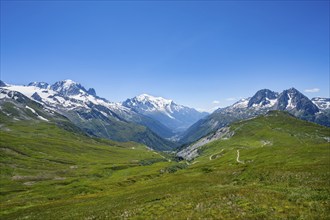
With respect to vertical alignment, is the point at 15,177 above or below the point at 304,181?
below

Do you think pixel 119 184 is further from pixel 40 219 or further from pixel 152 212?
pixel 152 212

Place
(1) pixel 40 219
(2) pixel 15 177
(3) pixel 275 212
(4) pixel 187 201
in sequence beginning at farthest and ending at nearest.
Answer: (2) pixel 15 177
(1) pixel 40 219
(4) pixel 187 201
(3) pixel 275 212

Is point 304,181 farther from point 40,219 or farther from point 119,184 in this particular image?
point 119,184

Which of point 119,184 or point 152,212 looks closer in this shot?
point 152,212

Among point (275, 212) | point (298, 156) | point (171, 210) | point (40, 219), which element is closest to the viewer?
point (275, 212)

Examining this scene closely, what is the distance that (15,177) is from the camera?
15738 centimetres

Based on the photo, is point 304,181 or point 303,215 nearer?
point 303,215

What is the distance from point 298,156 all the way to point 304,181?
190 ft

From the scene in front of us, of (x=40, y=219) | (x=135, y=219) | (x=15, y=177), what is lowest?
(x=15, y=177)

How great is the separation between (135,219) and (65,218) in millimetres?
15715

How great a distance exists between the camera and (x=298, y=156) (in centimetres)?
9225

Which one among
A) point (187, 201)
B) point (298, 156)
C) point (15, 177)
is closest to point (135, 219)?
point (187, 201)

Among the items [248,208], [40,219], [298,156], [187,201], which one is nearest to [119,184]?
[298,156]

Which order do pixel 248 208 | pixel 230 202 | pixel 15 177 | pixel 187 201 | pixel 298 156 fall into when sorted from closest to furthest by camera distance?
pixel 248 208 < pixel 230 202 < pixel 187 201 < pixel 298 156 < pixel 15 177
